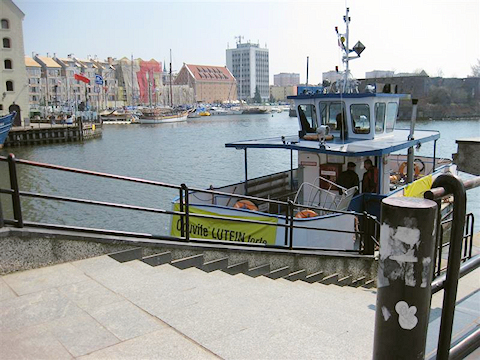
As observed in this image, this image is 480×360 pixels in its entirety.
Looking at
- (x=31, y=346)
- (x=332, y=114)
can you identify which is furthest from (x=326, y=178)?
(x=31, y=346)

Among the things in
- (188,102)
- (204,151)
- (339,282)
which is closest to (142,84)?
A: (188,102)

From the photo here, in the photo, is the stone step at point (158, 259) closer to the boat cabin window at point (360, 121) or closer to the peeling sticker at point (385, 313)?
the peeling sticker at point (385, 313)

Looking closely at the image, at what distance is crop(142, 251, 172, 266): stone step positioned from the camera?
6031mm

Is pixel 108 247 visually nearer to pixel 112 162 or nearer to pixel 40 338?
pixel 40 338

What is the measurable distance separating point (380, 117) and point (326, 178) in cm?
306

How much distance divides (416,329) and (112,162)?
142 ft

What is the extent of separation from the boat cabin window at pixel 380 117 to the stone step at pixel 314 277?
269 inches

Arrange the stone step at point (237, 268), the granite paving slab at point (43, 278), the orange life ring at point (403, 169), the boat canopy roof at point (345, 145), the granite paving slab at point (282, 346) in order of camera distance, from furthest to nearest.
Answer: the orange life ring at point (403, 169) → the boat canopy roof at point (345, 145) → the stone step at point (237, 268) → the granite paving slab at point (43, 278) → the granite paving slab at point (282, 346)

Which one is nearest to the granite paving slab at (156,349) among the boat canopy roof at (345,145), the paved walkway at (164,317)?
the paved walkway at (164,317)

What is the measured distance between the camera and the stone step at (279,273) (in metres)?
7.61

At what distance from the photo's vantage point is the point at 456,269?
1931 mm

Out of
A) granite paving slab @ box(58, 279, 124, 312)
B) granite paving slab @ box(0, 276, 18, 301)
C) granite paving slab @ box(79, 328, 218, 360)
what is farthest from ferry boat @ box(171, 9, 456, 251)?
granite paving slab @ box(79, 328, 218, 360)

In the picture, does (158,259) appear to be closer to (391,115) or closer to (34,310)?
(34,310)

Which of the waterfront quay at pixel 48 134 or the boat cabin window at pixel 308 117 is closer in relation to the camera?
the boat cabin window at pixel 308 117
